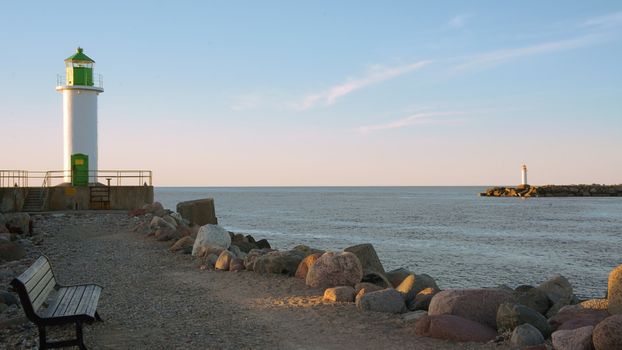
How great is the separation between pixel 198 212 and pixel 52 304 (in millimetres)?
19668

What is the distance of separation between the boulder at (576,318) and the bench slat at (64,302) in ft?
19.4

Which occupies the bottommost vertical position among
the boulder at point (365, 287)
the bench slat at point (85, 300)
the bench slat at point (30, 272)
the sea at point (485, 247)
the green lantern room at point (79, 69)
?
the sea at point (485, 247)

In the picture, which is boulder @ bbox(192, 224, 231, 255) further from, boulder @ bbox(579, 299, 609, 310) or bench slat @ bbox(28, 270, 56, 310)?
boulder @ bbox(579, 299, 609, 310)

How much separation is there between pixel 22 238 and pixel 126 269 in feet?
24.3

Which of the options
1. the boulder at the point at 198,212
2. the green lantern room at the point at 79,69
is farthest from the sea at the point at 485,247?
the green lantern room at the point at 79,69

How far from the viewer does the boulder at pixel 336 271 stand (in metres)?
10.3

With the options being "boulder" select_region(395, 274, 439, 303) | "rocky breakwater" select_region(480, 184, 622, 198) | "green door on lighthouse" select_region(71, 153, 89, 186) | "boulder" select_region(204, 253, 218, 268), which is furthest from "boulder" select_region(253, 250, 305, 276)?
"rocky breakwater" select_region(480, 184, 622, 198)

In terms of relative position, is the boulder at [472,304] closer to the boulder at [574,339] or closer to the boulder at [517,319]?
the boulder at [517,319]

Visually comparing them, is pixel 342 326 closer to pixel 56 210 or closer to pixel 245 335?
pixel 245 335

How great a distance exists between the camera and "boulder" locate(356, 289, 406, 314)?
28.1 feet

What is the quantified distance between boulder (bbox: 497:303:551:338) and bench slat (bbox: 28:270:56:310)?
5454 mm

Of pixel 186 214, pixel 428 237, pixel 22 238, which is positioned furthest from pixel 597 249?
pixel 22 238

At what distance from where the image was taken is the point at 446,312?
7.79 meters

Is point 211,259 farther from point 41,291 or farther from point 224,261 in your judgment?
point 41,291
